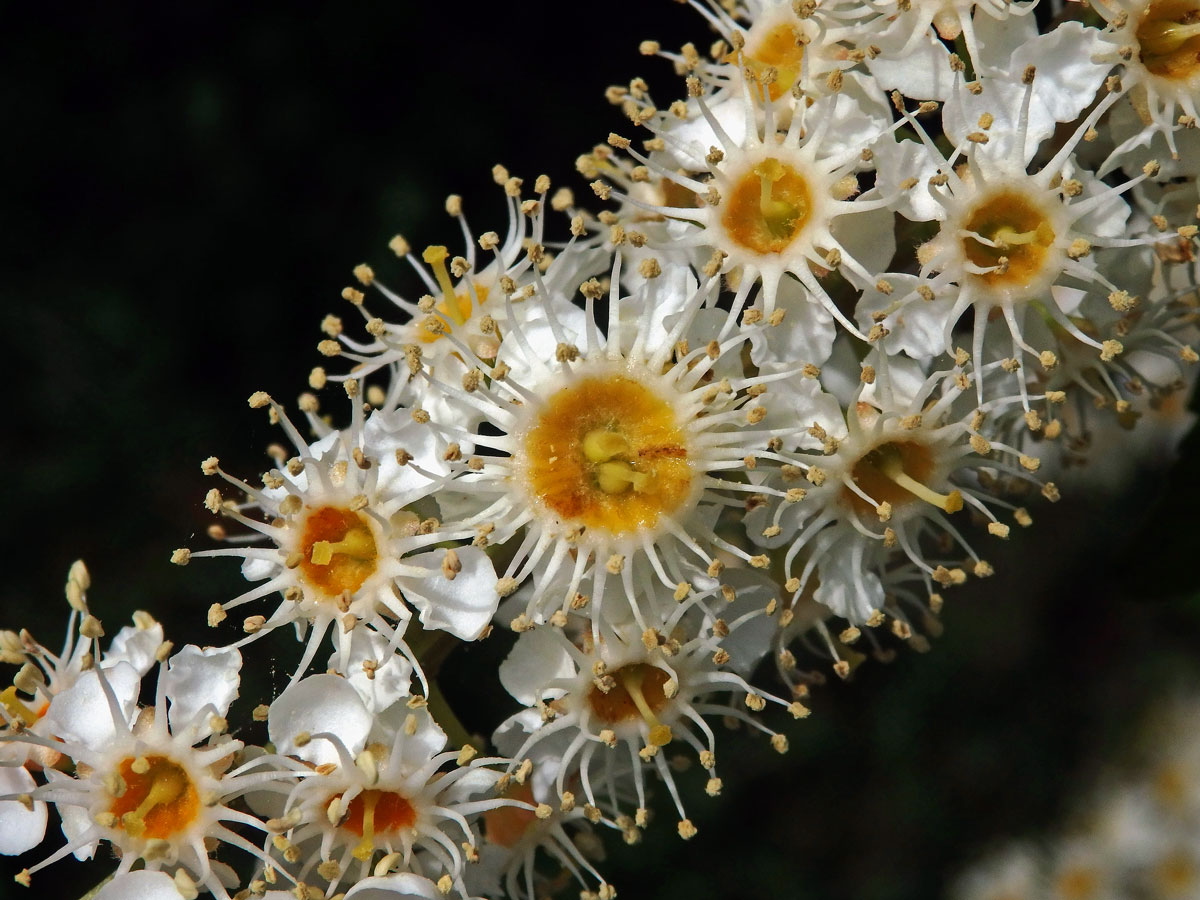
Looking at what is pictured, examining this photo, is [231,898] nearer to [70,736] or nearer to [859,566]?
[70,736]

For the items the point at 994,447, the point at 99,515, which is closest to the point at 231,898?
the point at 994,447

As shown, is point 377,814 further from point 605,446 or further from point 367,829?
point 605,446

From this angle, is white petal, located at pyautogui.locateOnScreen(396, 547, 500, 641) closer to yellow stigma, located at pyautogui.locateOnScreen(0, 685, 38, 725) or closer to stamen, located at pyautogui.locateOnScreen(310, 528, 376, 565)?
stamen, located at pyautogui.locateOnScreen(310, 528, 376, 565)

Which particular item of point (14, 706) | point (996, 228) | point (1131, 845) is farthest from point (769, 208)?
point (1131, 845)

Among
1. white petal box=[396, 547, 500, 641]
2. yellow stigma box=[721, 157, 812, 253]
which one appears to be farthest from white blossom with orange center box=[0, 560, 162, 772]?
yellow stigma box=[721, 157, 812, 253]

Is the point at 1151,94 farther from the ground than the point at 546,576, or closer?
farther from the ground

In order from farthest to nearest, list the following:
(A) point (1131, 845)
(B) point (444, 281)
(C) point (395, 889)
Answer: (A) point (1131, 845)
(B) point (444, 281)
(C) point (395, 889)

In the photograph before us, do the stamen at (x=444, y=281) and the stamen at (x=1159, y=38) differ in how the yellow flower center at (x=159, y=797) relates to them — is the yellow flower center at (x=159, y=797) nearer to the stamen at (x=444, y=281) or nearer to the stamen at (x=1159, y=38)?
the stamen at (x=444, y=281)
